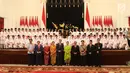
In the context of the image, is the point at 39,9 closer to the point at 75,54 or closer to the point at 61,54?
the point at 61,54

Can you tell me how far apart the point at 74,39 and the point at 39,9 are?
568 centimetres

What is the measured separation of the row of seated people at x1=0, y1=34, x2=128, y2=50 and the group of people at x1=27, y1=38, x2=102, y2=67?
923 millimetres

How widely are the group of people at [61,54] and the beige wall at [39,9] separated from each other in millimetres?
5373

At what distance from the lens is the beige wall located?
18234 mm

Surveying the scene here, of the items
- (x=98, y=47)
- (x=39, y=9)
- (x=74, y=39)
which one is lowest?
(x=98, y=47)

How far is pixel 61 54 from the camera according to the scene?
44.2 feet

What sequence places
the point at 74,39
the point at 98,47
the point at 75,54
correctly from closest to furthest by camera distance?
the point at 98,47
the point at 75,54
the point at 74,39

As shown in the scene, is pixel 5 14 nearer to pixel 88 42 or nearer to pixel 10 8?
pixel 10 8

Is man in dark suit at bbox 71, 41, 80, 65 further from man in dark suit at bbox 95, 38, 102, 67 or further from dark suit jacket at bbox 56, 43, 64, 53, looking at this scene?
man in dark suit at bbox 95, 38, 102, 67

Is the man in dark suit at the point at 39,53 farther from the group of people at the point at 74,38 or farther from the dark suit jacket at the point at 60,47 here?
the group of people at the point at 74,38

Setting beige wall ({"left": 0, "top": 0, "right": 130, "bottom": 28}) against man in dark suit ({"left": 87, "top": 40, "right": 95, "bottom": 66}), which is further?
beige wall ({"left": 0, "top": 0, "right": 130, "bottom": 28})

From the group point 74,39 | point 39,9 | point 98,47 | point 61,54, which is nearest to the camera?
point 98,47

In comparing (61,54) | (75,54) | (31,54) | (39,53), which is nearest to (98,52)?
(75,54)

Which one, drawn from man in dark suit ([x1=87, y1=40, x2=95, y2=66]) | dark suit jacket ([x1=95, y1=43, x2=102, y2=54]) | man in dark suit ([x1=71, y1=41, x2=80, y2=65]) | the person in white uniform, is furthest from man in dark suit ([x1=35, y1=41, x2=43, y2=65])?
dark suit jacket ([x1=95, y1=43, x2=102, y2=54])
